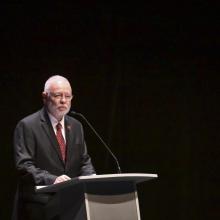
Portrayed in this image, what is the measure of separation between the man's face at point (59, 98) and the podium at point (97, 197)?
684 mm

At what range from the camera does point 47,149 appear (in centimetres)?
337

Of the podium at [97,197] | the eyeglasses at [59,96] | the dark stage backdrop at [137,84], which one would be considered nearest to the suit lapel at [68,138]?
the eyeglasses at [59,96]

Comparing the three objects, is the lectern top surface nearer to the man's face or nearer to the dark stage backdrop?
the man's face

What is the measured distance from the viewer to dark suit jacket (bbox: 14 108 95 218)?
324cm

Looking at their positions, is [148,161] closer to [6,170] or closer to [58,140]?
[6,170]

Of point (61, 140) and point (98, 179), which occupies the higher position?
point (61, 140)

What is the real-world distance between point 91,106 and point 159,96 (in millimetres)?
683

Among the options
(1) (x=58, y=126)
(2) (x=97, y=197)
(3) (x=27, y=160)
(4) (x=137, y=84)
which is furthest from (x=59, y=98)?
(4) (x=137, y=84)

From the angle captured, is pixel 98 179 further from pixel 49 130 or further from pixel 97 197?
pixel 49 130

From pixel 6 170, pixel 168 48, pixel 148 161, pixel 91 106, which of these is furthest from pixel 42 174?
pixel 168 48

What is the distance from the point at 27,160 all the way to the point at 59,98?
47 centimetres

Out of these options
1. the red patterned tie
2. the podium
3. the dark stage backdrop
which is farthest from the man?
the dark stage backdrop

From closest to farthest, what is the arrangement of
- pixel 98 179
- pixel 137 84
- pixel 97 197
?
pixel 98 179
pixel 97 197
pixel 137 84

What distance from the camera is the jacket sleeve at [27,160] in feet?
10.3
